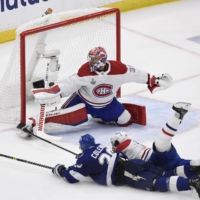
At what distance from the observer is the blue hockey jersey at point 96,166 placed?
494cm

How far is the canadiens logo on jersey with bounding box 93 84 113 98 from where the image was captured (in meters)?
5.84

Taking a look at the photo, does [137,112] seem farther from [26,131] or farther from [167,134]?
[167,134]

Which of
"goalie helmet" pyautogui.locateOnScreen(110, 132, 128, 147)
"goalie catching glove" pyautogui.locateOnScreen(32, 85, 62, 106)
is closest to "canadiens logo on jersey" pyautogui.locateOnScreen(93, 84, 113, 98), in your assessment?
"goalie catching glove" pyautogui.locateOnScreen(32, 85, 62, 106)

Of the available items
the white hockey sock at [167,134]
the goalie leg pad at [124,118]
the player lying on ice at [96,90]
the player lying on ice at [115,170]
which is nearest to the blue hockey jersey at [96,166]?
the player lying on ice at [115,170]

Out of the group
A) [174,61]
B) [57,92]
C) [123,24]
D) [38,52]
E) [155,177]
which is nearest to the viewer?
[155,177]

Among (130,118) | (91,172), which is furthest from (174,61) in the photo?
(91,172)

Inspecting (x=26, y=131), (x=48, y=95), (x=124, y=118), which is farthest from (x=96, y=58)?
(x=26, y=131)

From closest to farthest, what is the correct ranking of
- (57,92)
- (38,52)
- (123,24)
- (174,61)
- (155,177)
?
(155,177) < (57,92) < (38,52) < (174,61) < (123,24)

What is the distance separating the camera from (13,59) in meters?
6.03

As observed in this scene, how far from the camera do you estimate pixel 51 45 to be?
21.0 ft

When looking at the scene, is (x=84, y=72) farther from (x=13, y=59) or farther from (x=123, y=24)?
(x=123, y=24)

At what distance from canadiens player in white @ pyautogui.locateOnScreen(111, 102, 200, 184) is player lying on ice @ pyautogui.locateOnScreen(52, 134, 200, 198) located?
0.05 metres

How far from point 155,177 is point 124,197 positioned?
22 centimetres

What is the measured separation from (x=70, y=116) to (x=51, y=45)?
726 millimetres
